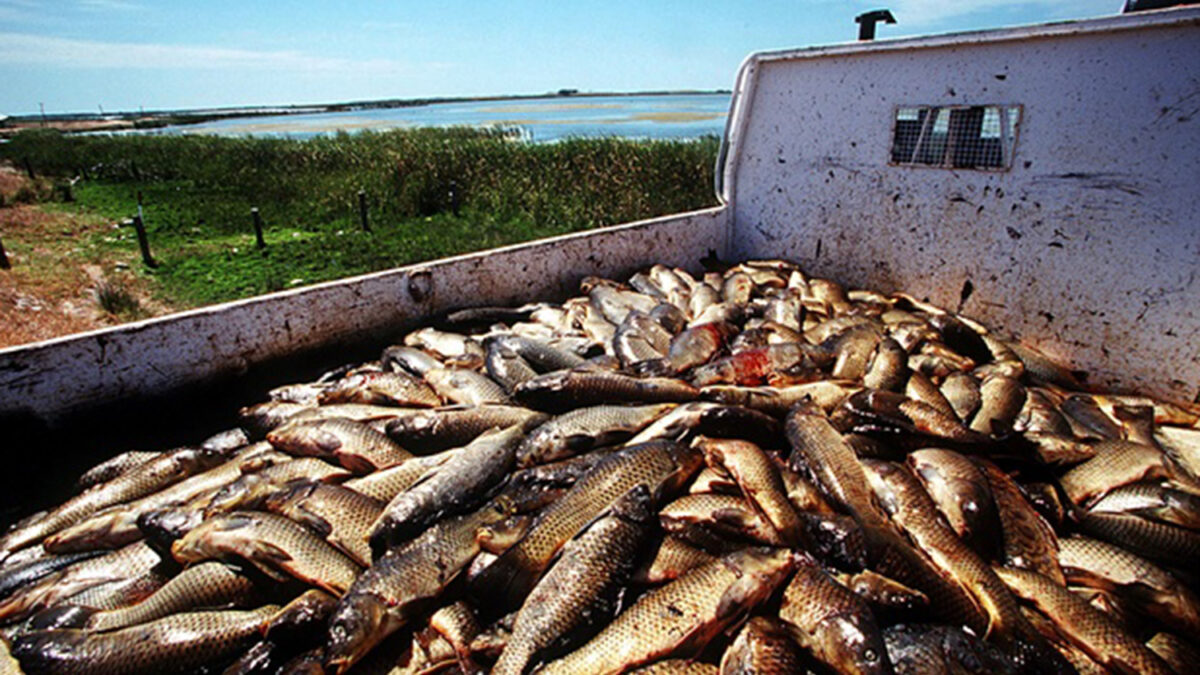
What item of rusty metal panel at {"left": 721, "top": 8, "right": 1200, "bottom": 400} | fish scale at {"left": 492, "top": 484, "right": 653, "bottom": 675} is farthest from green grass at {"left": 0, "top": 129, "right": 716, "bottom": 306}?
fish scale at {"left": 492, "top": 484, "right": 653, "bottom": 675}

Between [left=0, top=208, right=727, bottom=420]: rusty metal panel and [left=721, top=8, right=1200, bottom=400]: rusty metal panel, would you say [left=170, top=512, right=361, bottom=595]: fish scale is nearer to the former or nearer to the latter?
[left=0, top=208, right=727, bottom=420]: rusty metal panel

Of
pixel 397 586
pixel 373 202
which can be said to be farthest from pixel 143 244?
pixel 397 586

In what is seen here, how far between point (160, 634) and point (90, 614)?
463mm

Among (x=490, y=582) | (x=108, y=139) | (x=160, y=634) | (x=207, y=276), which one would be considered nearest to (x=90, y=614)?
(x=160, y=634)

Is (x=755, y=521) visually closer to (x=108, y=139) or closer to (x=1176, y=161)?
(x=1176, y=161)

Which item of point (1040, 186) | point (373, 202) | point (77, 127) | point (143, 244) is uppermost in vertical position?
point (77, 127)

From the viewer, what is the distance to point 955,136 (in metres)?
4.78

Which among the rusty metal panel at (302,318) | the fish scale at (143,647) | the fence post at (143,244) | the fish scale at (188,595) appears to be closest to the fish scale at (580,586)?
the fish scale at (143,647)

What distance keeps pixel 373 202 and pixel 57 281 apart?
7501 millimetres

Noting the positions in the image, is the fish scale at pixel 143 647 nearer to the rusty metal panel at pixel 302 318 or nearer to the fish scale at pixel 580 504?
the fish scale at pixel 580 504

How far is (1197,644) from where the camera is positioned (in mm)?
2326

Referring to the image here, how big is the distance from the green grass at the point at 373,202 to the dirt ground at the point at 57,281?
51 cm

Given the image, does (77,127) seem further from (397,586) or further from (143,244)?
(397,586)

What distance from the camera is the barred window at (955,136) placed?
14.8 feet
